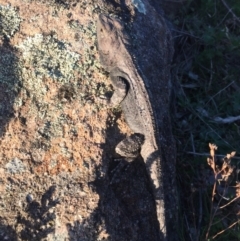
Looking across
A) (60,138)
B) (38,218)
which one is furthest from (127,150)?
(38,218)

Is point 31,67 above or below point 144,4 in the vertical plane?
below

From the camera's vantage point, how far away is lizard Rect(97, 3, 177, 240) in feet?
11.8

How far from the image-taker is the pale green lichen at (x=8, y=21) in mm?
3715

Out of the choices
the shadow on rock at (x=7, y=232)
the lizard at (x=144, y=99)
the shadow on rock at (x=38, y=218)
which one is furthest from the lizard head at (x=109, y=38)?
the shadow on rock at (x=7, y=232)

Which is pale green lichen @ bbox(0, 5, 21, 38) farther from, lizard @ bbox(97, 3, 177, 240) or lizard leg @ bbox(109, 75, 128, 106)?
lizard leg @ bbox(109, 75, 128, 106)

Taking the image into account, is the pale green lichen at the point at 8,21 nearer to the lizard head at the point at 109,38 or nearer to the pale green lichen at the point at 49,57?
the pale green lichen at the point at 49,57

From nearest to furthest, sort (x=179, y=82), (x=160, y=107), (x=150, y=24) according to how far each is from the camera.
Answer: (x=160, y=107), (x=150, y=24), (x=179, y=82)

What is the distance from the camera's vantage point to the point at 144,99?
3.78 metres

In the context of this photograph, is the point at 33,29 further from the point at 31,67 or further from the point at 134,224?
the point at 134,224

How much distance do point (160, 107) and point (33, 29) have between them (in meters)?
1.32

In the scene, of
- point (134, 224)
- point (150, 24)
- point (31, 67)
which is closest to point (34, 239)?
point (134, 224)

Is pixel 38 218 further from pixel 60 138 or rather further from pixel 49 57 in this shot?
pixel 49 57

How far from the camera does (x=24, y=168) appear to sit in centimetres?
330

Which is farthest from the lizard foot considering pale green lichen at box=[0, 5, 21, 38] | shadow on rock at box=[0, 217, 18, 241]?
pale green lichen at box=[0, 5, 21, 38]
